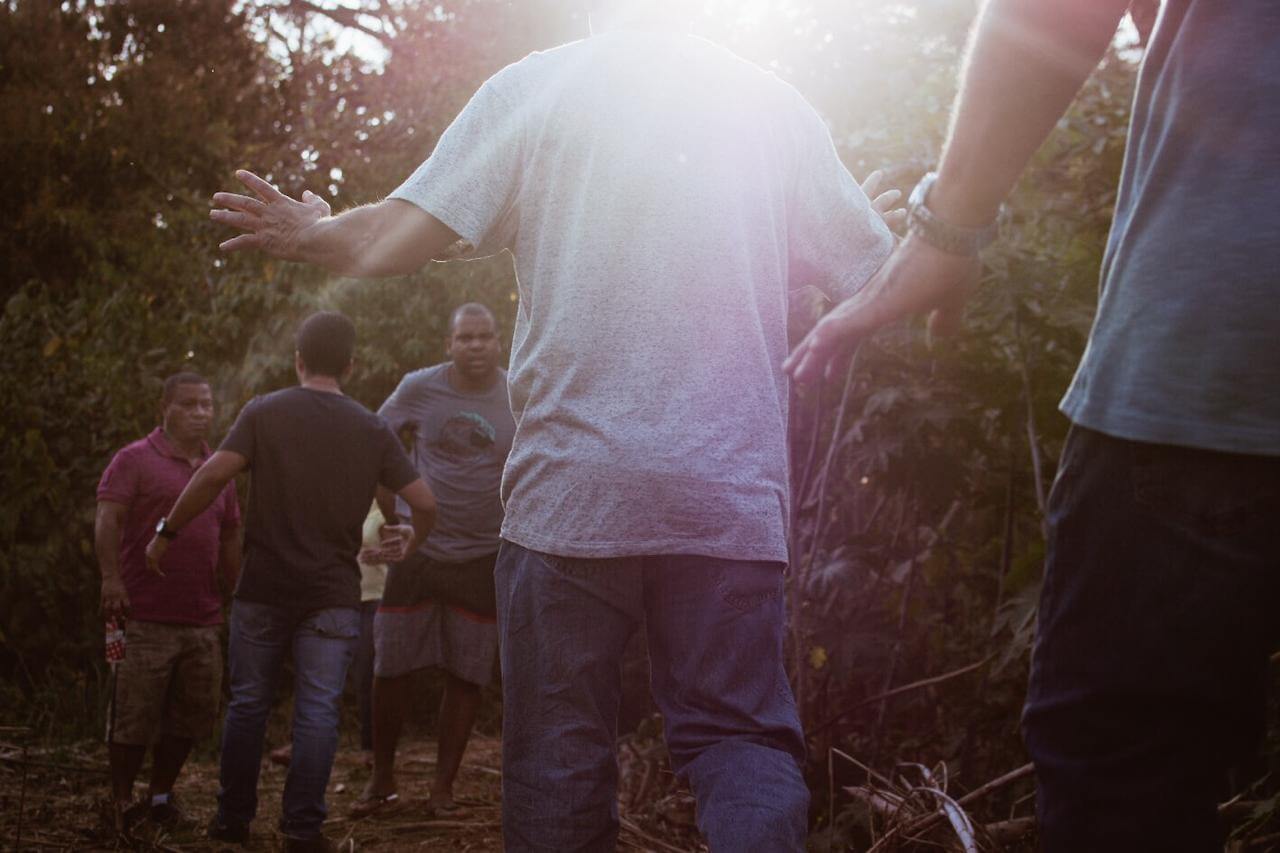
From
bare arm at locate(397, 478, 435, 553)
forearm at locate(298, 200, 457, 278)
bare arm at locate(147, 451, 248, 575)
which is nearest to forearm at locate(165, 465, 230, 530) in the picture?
bare arm at locate(147, 451, 248, 575)

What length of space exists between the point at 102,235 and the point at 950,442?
970 cm

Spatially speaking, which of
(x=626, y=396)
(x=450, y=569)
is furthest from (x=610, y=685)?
(x=450, y=569)

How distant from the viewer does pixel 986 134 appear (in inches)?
55.2

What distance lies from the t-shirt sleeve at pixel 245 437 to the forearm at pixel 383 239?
106 inches

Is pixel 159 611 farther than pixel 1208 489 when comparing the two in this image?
Yes

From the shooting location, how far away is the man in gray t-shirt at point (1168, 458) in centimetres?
119

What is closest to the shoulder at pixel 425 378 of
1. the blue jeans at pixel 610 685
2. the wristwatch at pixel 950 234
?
the blue jeans at pixel 610 685

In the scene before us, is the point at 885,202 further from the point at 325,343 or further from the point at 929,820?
the point at 325,343

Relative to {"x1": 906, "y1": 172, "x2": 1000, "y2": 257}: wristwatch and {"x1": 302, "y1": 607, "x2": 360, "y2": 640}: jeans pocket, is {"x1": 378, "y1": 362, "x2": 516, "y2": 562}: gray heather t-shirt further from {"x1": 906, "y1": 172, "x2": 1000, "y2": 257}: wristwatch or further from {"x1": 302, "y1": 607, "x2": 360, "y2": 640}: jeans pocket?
{"x1": 906, "y1": 172, "x2": 1000, "y2": 257}: wristwatch

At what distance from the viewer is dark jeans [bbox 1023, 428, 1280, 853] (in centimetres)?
119

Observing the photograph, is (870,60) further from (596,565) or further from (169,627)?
(596,565)

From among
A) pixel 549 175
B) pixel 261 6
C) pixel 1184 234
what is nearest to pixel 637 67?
pixel 549 175

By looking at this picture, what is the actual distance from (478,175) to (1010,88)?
38.6 inches

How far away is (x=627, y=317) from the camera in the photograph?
2.02 m
